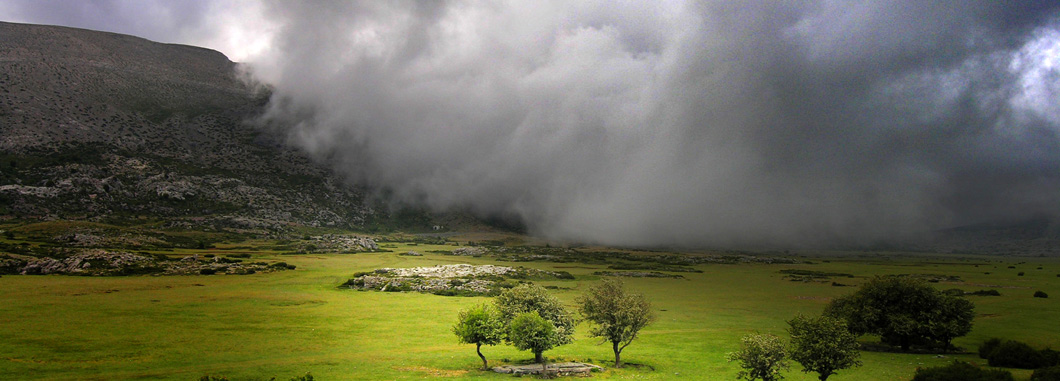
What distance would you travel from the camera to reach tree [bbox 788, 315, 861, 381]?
116 feet

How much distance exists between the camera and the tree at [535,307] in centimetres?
4678

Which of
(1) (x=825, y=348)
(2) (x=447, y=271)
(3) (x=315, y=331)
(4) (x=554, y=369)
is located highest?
(1) (x=825, y=348)

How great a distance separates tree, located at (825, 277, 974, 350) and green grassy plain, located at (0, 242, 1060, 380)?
3.02 m

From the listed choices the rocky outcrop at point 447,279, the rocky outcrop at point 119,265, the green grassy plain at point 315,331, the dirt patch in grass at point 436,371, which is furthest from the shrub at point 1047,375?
the rocky outcrop at point 119,265

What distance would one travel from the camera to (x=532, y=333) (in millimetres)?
42562

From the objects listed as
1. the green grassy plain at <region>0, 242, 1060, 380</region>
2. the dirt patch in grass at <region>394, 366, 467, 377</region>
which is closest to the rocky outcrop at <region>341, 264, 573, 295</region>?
the green grassy plain at <region>0, 242, 1060, 380</region>

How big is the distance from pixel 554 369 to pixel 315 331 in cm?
2916

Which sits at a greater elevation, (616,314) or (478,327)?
(616,314)

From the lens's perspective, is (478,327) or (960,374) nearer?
(960,374)

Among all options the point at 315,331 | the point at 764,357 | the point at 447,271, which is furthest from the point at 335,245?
the point at 764,357

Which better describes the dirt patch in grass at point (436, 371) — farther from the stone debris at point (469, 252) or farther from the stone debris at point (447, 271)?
the stone debris at point (469, 252)

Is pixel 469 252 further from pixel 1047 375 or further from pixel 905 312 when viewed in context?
pixel 1047 375

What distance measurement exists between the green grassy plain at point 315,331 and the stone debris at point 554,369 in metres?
1.90

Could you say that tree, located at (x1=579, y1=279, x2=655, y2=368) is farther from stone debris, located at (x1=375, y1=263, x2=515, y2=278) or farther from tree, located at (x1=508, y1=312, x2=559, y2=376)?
stone debris, located at (x1=375, y1=263, x2=515, y2=278)
